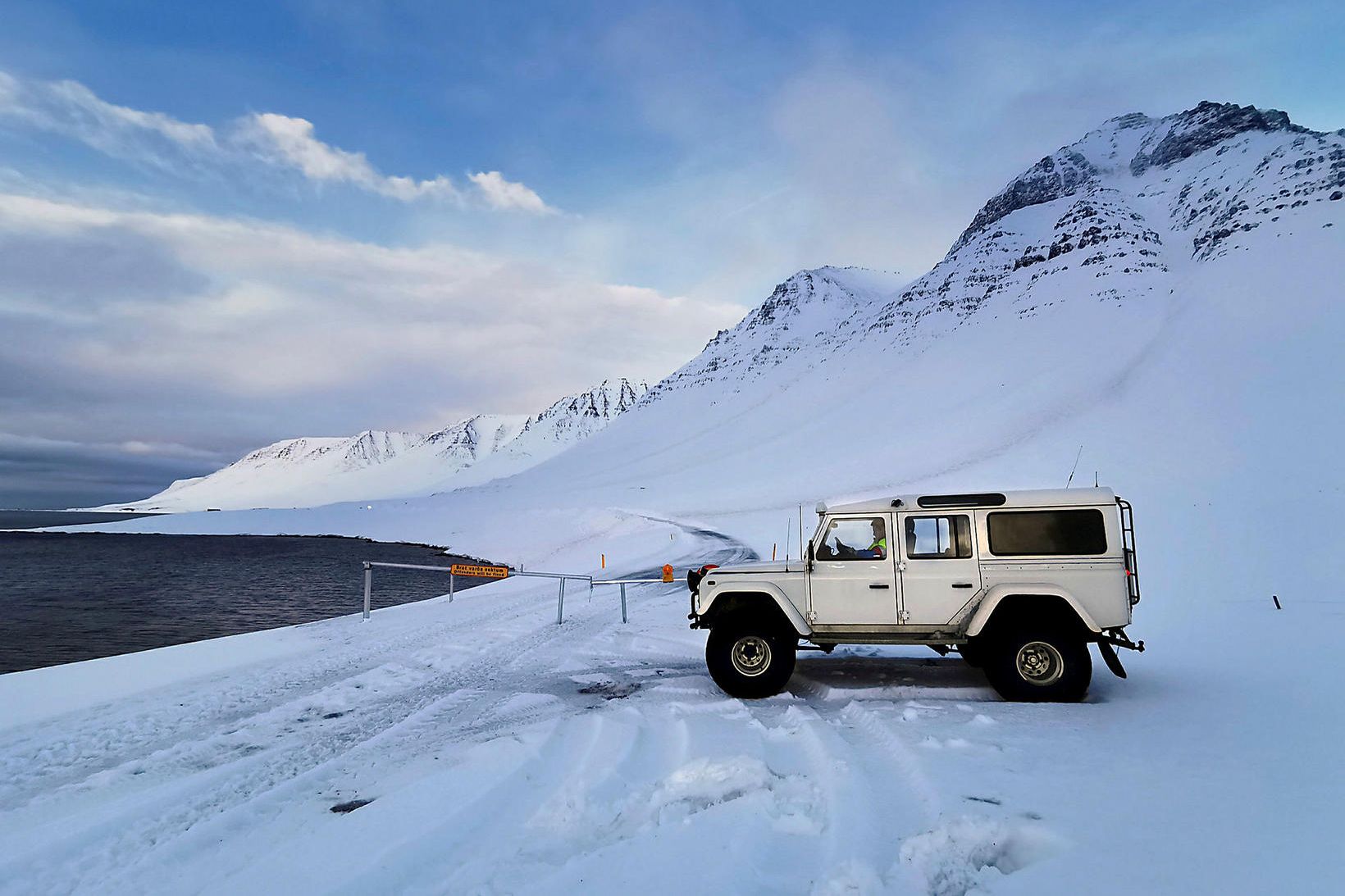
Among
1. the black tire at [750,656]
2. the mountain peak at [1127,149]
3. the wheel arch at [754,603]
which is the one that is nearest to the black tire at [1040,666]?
the wheel arch at [754,603]

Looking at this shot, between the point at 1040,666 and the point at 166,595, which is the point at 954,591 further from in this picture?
the point at 166,595

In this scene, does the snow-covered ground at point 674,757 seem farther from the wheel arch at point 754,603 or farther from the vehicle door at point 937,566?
the vehicle door at point 937,566

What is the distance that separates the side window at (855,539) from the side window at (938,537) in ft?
1.03

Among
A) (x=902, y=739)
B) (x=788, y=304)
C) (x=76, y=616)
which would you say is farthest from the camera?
(x=788, y=304)

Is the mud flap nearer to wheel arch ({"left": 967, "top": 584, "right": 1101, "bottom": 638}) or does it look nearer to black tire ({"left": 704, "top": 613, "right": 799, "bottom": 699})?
wheel arch ({"left": 967, "top": 584, "right": 1101, "bottom": 638})

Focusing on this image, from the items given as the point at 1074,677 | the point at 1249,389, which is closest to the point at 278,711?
the point at 1074,677

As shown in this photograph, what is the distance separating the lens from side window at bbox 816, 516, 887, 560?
765 cm

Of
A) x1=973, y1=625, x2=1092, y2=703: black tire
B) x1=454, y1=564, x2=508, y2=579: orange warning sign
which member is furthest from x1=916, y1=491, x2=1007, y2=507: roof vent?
x1=454, y1=564, x2=508, y2=579: orange warning sign

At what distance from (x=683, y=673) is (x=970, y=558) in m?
4.13

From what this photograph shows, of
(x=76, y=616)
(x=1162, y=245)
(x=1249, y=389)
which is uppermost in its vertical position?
(x=1162, y=245)

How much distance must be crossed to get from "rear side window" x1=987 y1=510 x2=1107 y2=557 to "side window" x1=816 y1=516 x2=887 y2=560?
122 centimetres

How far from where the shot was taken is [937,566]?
7508 mm

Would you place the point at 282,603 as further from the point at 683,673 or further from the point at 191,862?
the point at 191,862

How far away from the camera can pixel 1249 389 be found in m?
44.4
